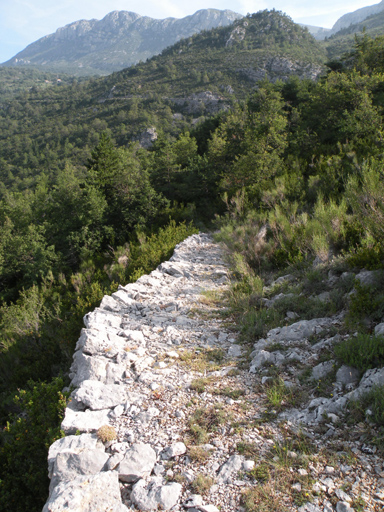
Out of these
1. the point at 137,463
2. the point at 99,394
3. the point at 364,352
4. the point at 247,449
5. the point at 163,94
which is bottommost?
the point at 247,449

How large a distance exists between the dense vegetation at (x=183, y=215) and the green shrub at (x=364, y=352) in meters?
1.58

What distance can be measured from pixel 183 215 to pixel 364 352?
10000 mm

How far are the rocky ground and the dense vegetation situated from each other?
2.48 ft

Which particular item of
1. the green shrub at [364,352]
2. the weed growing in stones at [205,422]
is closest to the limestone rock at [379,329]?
the green shrub at [364,352]

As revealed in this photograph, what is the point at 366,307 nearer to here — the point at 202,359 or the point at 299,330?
the point at 299,330

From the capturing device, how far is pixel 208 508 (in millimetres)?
2041

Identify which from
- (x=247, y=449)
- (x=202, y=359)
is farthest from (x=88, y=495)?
(x=202, y=359)

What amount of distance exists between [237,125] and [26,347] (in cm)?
1348

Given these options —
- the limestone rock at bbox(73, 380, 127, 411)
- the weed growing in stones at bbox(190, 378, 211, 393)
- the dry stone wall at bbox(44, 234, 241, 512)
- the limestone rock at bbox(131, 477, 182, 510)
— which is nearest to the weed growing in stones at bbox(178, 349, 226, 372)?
the dry stone wall at bbox(44, 234, 241, 512)

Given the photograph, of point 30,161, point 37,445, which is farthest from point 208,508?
point 30,161

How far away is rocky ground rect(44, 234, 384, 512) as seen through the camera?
211 cm

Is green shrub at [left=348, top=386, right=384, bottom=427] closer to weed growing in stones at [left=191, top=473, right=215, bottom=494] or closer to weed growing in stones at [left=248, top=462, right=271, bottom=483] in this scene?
weed growing in stones at [left=248, top=462, right=271, bottom=483]

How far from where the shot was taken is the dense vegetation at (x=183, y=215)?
4547 mm

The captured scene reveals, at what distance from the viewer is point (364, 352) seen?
2795 millimetres
